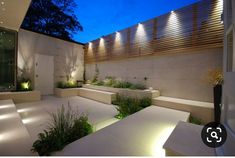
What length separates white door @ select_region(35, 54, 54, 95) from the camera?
697cm

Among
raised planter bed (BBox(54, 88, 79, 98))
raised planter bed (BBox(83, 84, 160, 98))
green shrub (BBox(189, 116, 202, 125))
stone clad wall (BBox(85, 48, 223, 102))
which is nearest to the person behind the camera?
green shrub (BBox(189, 116, 202, 125))

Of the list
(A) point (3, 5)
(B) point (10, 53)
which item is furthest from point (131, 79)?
(B) point (10, 53)

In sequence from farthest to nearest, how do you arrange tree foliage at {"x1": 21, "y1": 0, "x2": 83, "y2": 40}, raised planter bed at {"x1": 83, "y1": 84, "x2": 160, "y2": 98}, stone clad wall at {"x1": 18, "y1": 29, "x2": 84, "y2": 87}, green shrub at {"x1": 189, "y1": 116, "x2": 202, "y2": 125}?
tree foliage at {"x1": 21, "y1": 0, "x2": 83, "y2": 40} → stone clad wall at {"x1": 18, "y1": 29, "x2": 84, "y2": 87} → raised planter bed at {"x1": 83, "y1": 84, "x2": 160, "y2": 98} → green shrub at {"x1": 189, "y1": 116, "x2": 202, "y2": 125}

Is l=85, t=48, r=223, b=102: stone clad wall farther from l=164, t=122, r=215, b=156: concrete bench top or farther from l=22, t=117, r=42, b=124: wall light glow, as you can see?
l=22, t=117, r=42, b=124: wall light glow

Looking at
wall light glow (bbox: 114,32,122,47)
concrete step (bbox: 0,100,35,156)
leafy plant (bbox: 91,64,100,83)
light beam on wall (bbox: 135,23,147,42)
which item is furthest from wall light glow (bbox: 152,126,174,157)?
leafy plant (bbox: 91,64,100,83)

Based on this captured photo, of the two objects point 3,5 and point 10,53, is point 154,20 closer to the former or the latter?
point 3,5

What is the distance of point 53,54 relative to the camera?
25.5 ft

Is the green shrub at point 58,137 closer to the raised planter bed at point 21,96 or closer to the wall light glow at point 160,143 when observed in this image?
the wall light glow at point 160,143

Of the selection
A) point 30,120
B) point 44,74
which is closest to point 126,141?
point 30,120

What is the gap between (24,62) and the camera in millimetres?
6633

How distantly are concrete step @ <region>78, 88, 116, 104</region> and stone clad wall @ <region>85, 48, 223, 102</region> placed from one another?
1.55 meters

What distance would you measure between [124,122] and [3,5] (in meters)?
4.72

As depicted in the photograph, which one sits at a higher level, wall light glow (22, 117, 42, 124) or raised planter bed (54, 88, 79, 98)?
raised planter bed (54, 88, 79, 98)

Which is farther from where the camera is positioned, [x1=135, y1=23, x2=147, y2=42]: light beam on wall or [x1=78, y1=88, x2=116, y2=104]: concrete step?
[x1=135, y1=23, x2=147, y2=42]: light beam on wall
